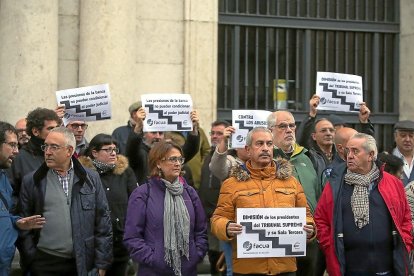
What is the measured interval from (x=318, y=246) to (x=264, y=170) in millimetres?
1226

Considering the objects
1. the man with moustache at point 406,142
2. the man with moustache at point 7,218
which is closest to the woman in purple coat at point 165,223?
the man with moustache at point 7,218

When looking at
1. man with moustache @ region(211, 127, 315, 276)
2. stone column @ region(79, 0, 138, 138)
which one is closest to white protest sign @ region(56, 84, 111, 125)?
man with moustache @ region(211, 127, 315, 276)

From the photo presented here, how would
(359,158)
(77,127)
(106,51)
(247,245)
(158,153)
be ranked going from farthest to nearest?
(106,51), (77,127), (359,158), (158,153), (247,245)

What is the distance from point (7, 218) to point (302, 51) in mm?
7031

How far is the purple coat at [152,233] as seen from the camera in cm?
715

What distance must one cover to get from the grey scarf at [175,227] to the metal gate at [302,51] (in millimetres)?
5599

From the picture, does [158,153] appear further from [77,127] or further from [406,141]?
[406,141]

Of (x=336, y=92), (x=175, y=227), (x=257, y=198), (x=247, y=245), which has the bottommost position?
(x=247, y=245)

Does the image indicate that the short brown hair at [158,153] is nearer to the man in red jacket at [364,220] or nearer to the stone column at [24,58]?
the man in red jacket at [364,220]

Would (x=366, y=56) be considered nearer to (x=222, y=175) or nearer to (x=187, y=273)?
(x=222, y=175)

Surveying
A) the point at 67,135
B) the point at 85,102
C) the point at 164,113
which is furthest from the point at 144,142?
the point at 67,135

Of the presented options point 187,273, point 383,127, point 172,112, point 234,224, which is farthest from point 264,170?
point 383,127

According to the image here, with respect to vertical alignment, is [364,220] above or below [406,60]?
below

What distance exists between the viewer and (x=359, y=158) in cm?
748
